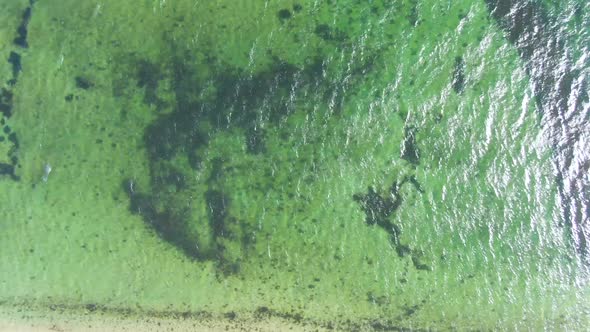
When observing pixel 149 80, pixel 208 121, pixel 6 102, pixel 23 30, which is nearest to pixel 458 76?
pixel 208 121

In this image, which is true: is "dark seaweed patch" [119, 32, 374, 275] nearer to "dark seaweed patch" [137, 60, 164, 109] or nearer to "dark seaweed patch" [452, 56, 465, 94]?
"dark seaweed patch" [137, 60, 164, 109]

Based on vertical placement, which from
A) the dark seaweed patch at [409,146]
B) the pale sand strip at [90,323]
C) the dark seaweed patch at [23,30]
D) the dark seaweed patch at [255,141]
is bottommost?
the pale sand strip at [90,323]

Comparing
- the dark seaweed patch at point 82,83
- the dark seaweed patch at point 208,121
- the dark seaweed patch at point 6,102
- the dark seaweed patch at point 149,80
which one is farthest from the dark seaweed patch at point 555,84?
the dark seaweed patch at point 6,102

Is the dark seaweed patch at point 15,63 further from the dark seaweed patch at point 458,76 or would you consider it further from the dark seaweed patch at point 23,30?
the dark seaweed patch at point 458,76

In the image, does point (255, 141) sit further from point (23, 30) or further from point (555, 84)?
point (555, 84)

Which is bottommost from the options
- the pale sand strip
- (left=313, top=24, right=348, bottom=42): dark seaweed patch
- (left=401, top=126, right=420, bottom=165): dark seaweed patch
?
the pale sand strip

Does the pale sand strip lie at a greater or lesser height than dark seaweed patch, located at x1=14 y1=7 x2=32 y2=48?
lesser

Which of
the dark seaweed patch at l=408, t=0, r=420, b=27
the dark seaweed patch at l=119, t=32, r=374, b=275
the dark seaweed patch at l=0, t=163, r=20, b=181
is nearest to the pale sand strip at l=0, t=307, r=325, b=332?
the dark seaweed patch at l=119, t=32, r=374, b=275

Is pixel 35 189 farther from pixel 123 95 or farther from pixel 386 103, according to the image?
pixel 386 103

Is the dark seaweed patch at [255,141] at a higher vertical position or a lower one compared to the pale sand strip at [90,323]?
higher
